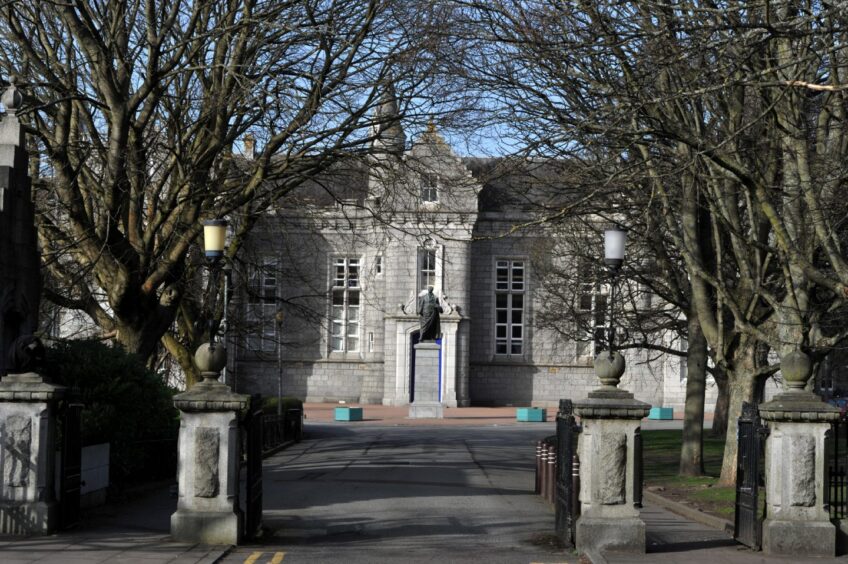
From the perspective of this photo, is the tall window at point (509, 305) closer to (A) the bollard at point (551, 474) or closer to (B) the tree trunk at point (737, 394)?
(B) the tree trunk at point (737, 394)

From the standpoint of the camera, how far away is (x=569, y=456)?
13742 millimetres

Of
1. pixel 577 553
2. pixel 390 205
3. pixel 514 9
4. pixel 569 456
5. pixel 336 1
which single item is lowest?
pixel 577 553

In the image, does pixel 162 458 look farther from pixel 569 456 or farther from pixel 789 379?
pixel 789 379

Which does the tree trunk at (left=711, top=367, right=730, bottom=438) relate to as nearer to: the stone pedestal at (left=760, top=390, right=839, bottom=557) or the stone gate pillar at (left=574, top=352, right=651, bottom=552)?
the stone pedestal at (left=760, top=390, right=839, bottom=557)

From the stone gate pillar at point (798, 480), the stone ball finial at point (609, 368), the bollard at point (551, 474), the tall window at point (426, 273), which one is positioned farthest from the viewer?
the tall window at point (426, 273)

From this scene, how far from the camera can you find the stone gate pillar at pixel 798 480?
42.3ft

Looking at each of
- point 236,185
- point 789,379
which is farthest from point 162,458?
point 789,379

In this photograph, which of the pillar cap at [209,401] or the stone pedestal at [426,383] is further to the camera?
the stone pedestal at [426,383]

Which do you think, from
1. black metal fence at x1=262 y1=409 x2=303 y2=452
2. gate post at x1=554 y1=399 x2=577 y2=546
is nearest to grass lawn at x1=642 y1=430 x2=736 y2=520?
gate post at x1=554 y1=399 x2=577 y2=546

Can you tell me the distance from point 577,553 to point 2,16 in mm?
14082

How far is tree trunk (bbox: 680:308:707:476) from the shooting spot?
78.7 ft

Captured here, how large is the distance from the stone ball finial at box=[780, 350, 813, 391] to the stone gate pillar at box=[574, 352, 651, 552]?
1661mm

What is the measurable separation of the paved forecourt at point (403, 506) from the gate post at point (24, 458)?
2.44 meters

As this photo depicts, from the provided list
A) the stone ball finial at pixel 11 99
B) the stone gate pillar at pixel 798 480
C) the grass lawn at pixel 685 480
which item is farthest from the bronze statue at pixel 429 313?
the stone gate pillar at pixel 798 480
